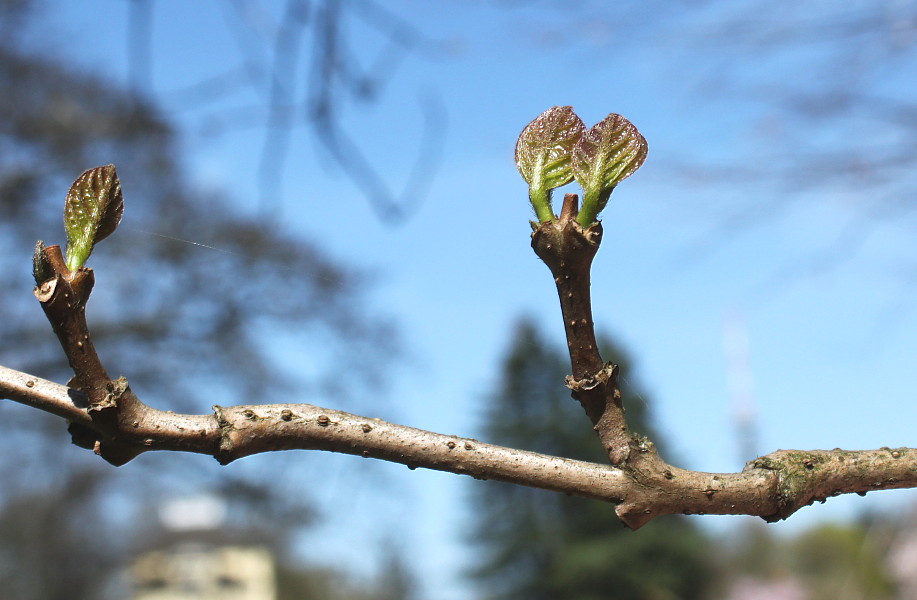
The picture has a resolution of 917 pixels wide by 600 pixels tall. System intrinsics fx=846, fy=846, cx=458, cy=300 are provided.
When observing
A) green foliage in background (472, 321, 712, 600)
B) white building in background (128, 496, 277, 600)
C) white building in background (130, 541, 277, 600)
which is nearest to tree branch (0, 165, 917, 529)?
green foliage in background (472, 321, 712, 600)

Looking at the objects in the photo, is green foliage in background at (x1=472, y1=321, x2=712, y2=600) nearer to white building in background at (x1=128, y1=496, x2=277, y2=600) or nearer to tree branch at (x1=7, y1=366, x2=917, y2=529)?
white building in background at (x1=128, y1=496, x2=277, y2=600)

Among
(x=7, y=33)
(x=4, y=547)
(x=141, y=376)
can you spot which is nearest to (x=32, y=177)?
(x=7, y=33)

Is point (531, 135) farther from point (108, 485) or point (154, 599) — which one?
point (154, 599)

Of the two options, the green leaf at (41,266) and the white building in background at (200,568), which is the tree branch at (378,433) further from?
the white building in background at (200,568)

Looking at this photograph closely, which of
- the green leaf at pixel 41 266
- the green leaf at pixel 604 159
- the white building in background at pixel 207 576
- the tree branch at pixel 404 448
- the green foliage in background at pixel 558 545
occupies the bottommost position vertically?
the tree branch at pixel 404 448

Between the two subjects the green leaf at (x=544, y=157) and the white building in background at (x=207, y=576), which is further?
the white building in background at (x=207, y=576)

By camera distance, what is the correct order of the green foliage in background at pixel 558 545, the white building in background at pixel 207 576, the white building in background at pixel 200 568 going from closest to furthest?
the green foliage in background at pixel 558 545 < the white building in background at pixel 200 568 < the white building in background at pixel 207 576

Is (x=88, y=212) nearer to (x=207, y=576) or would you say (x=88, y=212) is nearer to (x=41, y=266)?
(x=41, y=266)

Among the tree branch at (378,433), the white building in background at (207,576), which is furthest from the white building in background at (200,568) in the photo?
the tree branch at (378,433)
